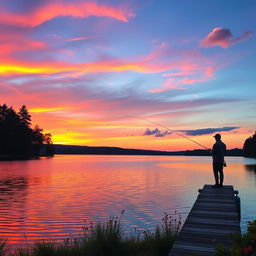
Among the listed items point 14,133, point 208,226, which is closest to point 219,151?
point 208,226

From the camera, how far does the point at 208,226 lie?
1034 centimetres

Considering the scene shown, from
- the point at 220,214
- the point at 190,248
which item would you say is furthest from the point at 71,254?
the point at 220,214

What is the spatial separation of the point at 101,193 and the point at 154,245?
72.2ft

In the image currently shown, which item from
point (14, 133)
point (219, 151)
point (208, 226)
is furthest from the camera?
point (14, 133)

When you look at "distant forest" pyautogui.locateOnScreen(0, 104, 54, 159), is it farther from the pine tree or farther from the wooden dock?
the wooden dock

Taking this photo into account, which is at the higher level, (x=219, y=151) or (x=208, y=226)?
(x=219, y=151)

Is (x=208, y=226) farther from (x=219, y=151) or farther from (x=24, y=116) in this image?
(x=24, y=116)

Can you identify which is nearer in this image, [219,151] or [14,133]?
[219,151]

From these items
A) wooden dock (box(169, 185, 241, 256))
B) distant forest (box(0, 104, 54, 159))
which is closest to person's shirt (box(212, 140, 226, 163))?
wooden dock (box(169, 185, 241, 256))

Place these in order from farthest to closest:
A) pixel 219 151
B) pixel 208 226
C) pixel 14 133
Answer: pixel 14 133, pixel 219 151, pixel 208 226

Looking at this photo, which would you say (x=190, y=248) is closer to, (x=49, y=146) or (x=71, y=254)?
(x=71, y=254)

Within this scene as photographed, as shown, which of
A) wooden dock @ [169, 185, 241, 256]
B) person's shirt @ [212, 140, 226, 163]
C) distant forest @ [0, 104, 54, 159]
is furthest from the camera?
distant forest @ [0, 104, 54, 159]

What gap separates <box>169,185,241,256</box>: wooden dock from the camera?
8623 millimetres

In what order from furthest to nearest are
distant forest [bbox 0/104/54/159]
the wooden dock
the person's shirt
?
distant forest [bbox 0/104/54/159] → the person's shirt → the wooden dock
